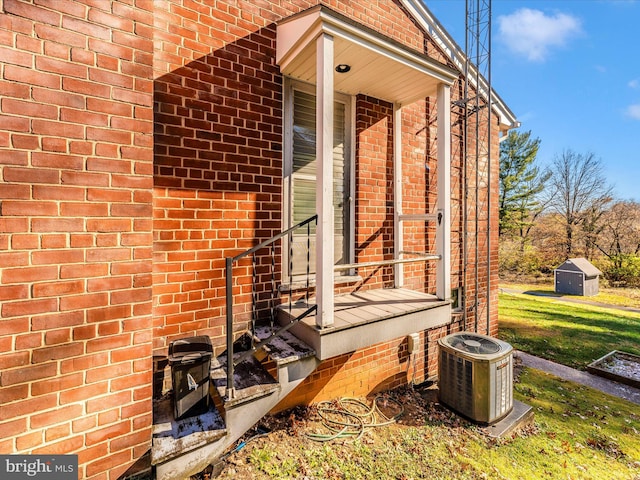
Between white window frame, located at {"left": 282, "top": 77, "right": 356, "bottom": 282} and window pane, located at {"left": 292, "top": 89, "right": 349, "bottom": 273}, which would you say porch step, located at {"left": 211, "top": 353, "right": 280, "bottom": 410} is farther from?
window pane, located at {"left": 292, "top": 89, "right": 349, "bottom": 273}

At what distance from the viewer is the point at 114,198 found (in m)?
1.88

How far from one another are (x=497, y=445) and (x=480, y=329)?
8.90 ft

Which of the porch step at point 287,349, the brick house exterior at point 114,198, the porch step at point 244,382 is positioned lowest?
the porch step at point 244,382

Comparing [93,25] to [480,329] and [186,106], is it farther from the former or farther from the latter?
[480,329]

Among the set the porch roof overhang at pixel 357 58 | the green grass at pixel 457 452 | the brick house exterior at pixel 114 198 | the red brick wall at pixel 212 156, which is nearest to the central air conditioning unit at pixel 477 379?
the green grass at pixel 457 452

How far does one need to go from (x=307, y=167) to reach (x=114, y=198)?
207 cm

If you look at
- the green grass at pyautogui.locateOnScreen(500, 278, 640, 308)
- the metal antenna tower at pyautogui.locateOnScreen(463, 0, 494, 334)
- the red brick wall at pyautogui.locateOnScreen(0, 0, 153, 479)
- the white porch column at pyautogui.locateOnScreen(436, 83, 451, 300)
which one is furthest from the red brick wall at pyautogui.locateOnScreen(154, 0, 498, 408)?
the green grass at pyautogui.locateOnScreen(500, 278, 640, 308)

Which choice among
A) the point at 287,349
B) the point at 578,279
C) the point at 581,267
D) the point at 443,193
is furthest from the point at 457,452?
the point at 581,267

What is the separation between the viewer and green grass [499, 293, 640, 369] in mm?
6501

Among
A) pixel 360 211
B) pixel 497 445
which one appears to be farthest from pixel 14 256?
pixel 497 445

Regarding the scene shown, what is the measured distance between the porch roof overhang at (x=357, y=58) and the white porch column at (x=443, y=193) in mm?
262

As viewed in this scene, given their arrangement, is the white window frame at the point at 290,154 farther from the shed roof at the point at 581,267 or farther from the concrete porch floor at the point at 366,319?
the shed roof at the point at 581,267

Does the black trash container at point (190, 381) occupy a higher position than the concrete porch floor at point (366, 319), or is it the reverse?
the concrete porch floor at point (366, 319)

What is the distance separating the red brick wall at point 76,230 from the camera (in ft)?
5.34
